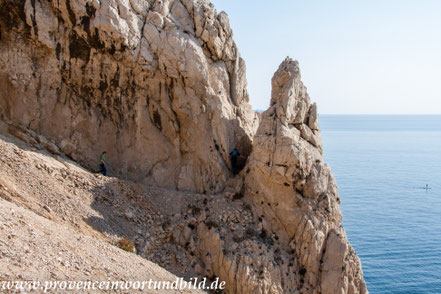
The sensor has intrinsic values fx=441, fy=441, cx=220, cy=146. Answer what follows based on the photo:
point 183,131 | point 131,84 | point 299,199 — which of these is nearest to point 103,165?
point 131,84

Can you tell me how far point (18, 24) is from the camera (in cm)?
2884

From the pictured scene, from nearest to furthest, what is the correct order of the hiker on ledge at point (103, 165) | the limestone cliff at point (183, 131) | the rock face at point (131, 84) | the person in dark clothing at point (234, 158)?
1. the limestone cliff at point (183, 131)
2. the rock face at point (131, 84)
3. the hiker on ledge at point (103, 165)
4. the person in dark clothing at point (234, 158)

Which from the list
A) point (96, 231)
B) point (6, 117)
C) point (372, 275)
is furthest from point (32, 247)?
point (372, 275)

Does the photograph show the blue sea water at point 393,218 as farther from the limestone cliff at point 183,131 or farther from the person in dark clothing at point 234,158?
the person in dark clothing at point 234,158

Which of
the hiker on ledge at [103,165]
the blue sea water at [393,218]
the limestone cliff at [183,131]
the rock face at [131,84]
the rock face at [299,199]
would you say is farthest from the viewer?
the blue sea water at [393,218]

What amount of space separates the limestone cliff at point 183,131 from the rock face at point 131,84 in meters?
0.07

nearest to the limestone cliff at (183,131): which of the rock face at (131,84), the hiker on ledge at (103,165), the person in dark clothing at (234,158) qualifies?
the rock face at (131,84)

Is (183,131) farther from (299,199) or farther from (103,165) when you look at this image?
(299,199)

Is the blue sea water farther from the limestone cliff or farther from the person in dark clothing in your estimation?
the person in dark clothing

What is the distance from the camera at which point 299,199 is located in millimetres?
29156

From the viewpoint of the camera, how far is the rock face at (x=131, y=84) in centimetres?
2914

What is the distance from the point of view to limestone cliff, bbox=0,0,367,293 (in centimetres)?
2750

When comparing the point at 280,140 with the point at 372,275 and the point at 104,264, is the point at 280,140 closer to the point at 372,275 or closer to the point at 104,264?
the point at 104,264

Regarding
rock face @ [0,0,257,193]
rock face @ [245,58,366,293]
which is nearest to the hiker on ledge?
rock face @ [0,0,257,193]
